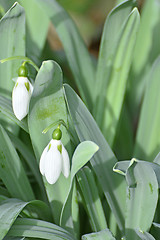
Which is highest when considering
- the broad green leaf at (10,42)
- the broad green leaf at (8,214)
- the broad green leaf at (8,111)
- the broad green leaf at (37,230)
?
the broad green leaf at (10,42)

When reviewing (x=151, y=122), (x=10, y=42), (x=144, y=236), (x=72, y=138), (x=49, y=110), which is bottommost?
(x=144, y=236)

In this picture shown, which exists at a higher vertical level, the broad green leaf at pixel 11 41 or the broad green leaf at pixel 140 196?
the broad green leaf at pixel 11 41

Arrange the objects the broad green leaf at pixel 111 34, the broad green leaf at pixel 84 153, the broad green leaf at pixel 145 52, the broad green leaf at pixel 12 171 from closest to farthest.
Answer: the broad green leaf at pixel 84 153
the broad green leaf at pixel 12 171
the broad green leaf at pixel 111 34
the broad green leaf at pixel 145 52

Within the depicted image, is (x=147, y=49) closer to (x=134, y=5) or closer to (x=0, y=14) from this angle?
(x=134, y=5)

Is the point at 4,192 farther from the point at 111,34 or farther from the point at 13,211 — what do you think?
the point at 111,34

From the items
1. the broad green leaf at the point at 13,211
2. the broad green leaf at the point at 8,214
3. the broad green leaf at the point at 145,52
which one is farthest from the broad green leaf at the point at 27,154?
the broad green leaf at the point at 145,52

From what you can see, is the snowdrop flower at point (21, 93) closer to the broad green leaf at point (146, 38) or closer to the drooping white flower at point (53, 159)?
the drooping white flower at point (53, 159)

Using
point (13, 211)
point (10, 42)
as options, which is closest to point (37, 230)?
point (13, 211)

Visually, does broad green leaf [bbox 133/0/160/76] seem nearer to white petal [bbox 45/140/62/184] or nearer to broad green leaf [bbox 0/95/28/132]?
broad green leaf [bbox 0/95/28/132]
